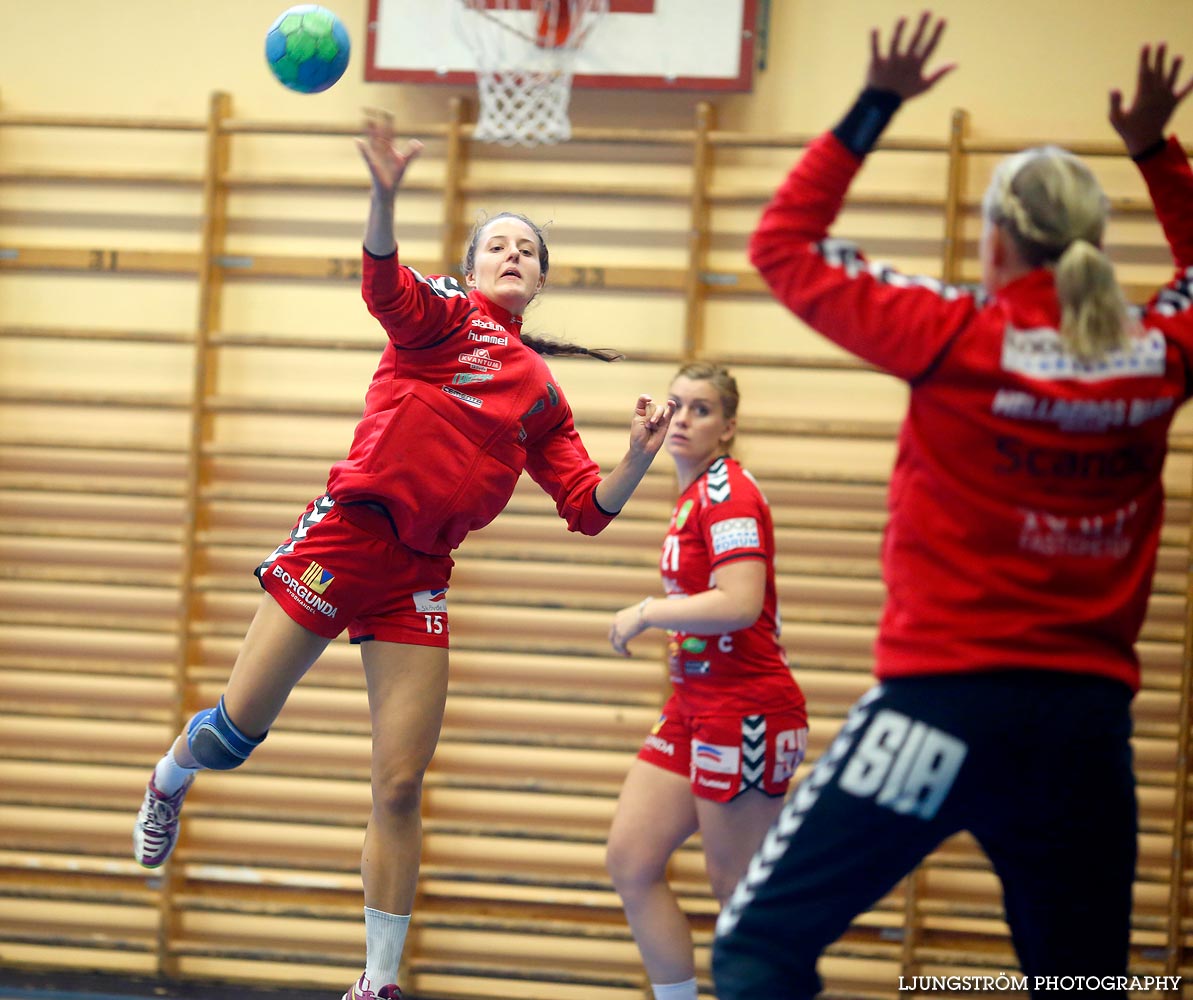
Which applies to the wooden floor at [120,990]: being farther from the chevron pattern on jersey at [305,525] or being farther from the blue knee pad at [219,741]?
the chevron pattern on jersey at [305,525]

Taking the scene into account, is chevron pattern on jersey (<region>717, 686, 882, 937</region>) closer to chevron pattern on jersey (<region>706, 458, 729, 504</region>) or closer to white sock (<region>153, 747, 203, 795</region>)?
chevron pattern on jersey (<region>706, 458, 729, 504</region>)

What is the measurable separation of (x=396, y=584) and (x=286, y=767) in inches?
92.5

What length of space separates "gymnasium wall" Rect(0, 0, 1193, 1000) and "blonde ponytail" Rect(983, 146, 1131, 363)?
297 centimetres

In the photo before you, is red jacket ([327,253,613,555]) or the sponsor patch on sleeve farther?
the sponsor patch on sleeve

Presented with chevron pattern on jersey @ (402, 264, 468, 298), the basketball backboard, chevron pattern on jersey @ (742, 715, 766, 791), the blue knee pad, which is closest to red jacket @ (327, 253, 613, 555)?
chevron pattern on jersey @ (402, 264, 468, 298)

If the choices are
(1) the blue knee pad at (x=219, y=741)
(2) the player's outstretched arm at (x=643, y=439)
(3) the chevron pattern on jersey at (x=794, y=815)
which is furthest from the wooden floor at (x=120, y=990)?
(3) the chevron pattern on jersey at (x=794, y=815)

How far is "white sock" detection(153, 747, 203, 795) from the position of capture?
329 cm

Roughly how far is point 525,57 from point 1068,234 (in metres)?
3.42

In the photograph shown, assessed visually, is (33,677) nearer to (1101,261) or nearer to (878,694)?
(878,694)

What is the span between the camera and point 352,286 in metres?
5.23

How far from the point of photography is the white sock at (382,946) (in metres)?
2.89

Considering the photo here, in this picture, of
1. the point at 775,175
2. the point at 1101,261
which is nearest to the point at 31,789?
the point at 775,175

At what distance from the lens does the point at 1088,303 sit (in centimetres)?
180
